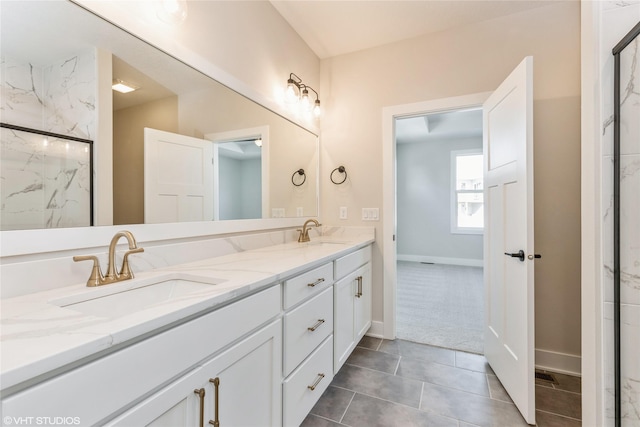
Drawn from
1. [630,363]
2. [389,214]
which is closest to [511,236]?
[630,363]

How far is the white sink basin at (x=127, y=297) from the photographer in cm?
87

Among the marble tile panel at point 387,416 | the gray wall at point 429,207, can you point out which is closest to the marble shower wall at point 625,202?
the marble tile panel at point 387,416

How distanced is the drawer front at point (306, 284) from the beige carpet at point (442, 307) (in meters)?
1.35

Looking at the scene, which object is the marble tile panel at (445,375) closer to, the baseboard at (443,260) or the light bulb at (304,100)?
the light bulb at (304,100)

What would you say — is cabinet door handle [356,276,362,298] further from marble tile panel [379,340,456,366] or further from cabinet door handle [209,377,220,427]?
cabinet door handle [209,377,220,427]

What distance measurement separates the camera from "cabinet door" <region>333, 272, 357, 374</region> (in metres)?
1.71

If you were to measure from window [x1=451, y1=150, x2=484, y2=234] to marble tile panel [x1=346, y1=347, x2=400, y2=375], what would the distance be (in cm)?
413

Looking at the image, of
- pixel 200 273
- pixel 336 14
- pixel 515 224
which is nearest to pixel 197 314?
pixel 200 273

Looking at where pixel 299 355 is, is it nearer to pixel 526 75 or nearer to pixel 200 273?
pixel 200 273

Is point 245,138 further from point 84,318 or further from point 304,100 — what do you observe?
point 84,318

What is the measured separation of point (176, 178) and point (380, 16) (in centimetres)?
195

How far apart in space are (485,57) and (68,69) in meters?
2.59

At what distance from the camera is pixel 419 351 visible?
2.23 meters
